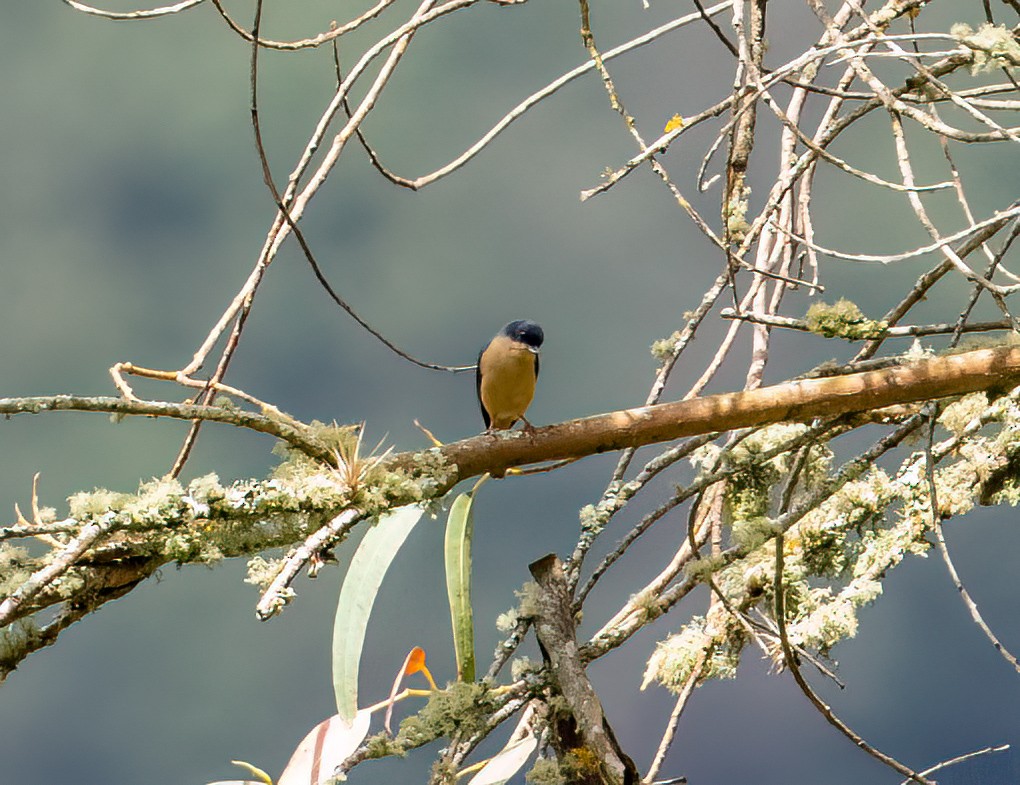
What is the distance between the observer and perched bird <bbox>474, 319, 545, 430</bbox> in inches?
119

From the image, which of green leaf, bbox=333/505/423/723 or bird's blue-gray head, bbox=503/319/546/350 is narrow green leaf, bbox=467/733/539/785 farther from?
bird's blue-gray head, bbox=503/319/546/350

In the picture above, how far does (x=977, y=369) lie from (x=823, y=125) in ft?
2.43

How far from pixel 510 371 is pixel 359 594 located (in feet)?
4.36

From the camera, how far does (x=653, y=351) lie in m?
2.35

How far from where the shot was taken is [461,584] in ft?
6.15

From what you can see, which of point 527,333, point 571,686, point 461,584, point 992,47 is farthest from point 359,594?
point 527,333

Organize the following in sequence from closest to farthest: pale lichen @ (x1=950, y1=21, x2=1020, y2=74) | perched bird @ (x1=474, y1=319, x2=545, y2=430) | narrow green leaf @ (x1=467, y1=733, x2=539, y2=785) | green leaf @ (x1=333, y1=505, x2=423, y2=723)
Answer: pale lichen @ (x1=950, y1=21, x2=1020, y2=74) < green leaf @ (x1=333, y1=505, x2=423, y2=723) < narrow green leaf @ (x1=467, y1=733, x2=539, y2=785) < perched bird @ (x1=474, y1=319, x2=545, y2=430)

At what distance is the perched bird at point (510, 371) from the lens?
9.91 feet

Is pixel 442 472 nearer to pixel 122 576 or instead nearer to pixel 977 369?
pixel 122 576

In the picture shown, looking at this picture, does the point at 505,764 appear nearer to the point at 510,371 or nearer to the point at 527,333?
the point at 510,371

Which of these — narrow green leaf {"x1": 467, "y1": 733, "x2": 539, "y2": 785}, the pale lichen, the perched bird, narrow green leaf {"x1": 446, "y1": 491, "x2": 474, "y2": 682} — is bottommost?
narrow green leaf {"x1": 467, "y1": 733, "x2": 539, "y2": 785}

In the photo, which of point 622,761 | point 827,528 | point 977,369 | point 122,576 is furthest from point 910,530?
point 122,576

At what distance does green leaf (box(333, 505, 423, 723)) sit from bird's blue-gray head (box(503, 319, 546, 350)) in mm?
1319

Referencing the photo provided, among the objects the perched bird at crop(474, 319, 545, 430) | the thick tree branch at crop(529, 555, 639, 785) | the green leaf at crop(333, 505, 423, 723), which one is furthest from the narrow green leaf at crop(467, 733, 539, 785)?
the perched bird at crop(474, 319, 545, 430)
